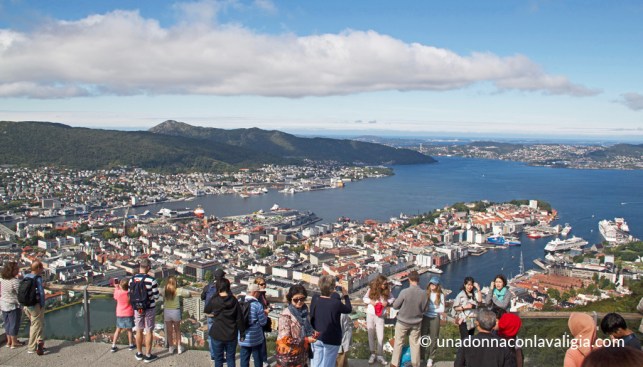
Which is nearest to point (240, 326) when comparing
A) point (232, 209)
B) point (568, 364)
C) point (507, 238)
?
point (568, 364)

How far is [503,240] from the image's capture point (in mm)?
20688

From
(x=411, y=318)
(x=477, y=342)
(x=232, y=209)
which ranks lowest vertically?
(x=232, y=209)

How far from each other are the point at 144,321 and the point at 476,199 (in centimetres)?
3370

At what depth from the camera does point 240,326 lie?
2195mm

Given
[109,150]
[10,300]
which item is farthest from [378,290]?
[109,150]

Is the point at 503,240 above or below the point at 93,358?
below

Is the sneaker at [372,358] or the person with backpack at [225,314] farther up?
the person with backpack at [225,314]

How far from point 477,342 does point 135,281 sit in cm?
169

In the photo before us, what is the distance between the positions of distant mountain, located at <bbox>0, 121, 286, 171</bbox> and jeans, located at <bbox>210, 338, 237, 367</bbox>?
48.0 m

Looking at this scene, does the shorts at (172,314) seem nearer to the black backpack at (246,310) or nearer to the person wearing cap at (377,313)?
the black backpack at (246,310)

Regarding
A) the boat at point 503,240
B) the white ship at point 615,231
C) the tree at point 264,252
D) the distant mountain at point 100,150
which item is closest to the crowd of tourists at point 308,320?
the tree at point 264,252

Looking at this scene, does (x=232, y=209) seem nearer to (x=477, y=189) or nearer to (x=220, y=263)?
(x=220, y=263)

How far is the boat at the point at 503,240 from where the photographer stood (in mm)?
20492

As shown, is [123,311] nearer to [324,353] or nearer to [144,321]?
[144,321]
